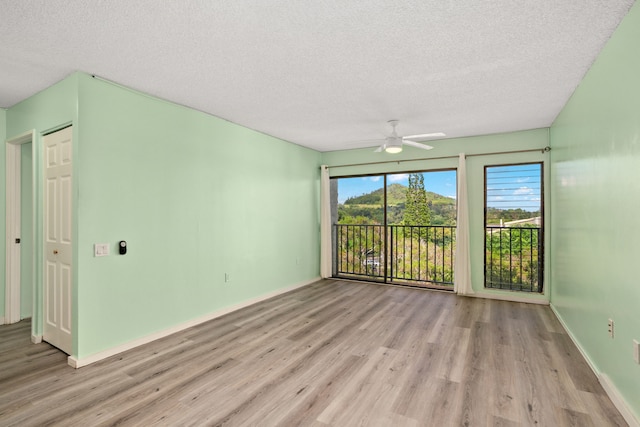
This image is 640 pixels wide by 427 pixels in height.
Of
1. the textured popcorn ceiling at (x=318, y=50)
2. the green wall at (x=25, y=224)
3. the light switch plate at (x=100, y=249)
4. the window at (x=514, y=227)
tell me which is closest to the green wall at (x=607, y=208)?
the textured popcorn ceiling at (x=318, y=50)

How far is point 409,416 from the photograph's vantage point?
202 centimetres

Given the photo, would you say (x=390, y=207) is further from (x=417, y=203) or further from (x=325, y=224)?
(x=325, y=224)

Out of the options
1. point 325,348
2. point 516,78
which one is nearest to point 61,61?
point 325,348

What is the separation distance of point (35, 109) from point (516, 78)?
4.73 m

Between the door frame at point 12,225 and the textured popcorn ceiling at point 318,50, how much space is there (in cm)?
59

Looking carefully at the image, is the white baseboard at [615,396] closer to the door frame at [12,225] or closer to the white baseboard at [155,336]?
the white baseboard at [155,336]

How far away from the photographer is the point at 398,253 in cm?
604

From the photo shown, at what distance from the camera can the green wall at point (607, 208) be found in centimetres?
190

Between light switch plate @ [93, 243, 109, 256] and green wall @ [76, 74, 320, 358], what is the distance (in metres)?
0.04

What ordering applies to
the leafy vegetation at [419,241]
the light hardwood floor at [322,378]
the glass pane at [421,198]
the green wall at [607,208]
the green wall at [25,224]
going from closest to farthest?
the green wall at [607,208]
the light hardwood floor at [322,378]
the green wall at [25,224]
the leafy vegetation at [419,241]
the glass pane at [421,198]

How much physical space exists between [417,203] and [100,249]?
488 centimetres

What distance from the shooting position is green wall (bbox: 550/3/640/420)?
190 cm

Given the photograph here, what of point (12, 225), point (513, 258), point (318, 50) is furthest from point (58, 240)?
point (513, 258)

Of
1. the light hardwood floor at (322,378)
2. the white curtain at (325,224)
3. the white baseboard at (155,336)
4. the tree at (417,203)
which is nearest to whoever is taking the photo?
the light hardwood floor at (322,378)
